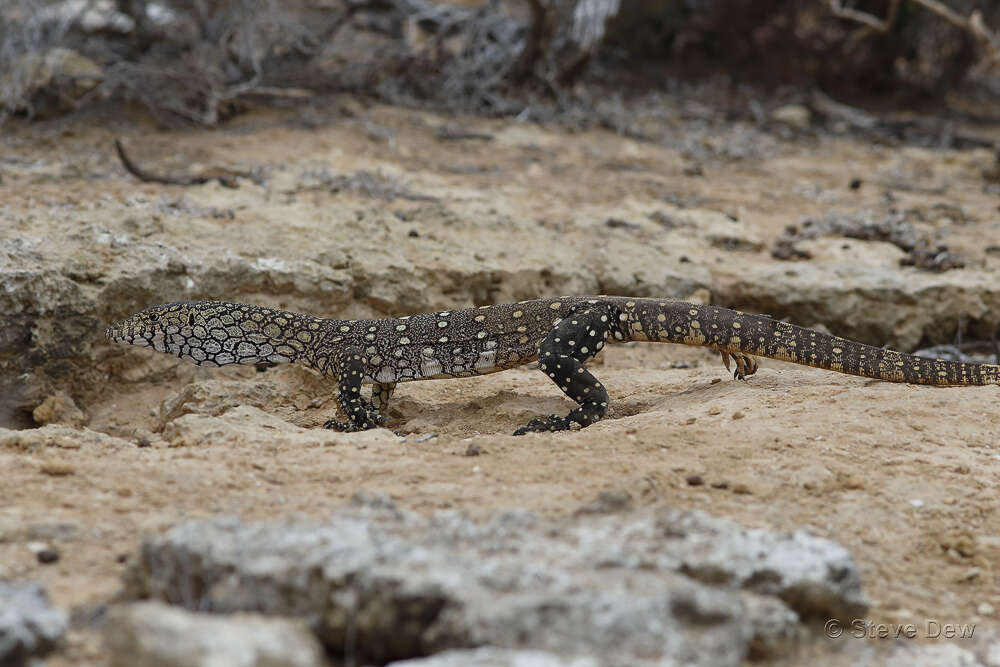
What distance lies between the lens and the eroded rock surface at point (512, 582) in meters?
2.92

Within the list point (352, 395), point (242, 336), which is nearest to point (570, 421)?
point (352, 395)

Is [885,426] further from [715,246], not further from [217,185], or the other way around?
[217,185]

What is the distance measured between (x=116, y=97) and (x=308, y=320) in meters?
6.31

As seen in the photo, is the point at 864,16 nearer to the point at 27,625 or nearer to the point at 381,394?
the point at 381,394

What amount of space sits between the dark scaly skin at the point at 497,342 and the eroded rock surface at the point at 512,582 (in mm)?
2795

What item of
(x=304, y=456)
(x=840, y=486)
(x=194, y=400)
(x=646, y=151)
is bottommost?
(x=194, y=400)

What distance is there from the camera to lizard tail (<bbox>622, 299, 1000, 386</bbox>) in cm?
643

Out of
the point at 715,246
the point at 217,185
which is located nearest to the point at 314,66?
the point at 217,185

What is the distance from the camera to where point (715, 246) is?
391 inches

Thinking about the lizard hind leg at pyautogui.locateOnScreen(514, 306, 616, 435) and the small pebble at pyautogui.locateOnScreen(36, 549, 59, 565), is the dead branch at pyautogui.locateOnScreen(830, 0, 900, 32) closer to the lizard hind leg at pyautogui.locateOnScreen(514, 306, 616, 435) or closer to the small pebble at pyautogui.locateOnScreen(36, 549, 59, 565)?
the lizard hind leg at pyautogui.locateOnScreen(514, 306, 616, 435)

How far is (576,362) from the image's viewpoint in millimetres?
6527

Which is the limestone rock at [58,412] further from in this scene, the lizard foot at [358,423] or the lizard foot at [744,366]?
the lizard foot at [744,366]

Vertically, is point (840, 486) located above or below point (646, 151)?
below

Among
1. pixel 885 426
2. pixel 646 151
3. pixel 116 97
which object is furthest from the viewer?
pixel 646 151
